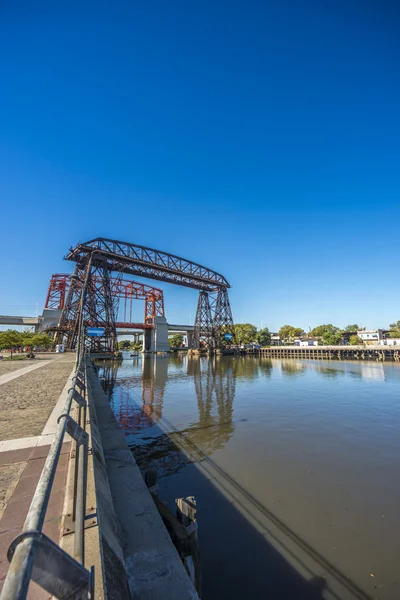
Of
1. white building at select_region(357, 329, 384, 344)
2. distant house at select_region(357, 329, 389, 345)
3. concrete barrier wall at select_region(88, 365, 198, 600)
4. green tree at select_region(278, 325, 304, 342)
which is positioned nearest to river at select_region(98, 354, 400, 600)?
concrete barrier wall at select_region(88, 365, 198, 600)

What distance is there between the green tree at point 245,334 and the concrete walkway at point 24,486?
247 feet

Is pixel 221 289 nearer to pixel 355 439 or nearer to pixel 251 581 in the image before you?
pixel 355 439

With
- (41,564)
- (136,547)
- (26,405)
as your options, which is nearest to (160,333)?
(26,405)

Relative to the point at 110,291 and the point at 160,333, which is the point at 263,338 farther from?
the point at 110,291

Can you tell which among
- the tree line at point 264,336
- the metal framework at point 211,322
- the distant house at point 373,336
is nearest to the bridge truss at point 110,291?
the metal framework at point 211,322

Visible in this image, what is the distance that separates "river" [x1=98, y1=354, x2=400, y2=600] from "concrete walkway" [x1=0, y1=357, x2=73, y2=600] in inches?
95.4

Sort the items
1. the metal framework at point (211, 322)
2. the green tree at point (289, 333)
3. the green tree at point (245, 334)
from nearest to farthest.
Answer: the metal framework at point (211, 322) → the green tree at point (245, 334) → the green tree at point (289, 333)

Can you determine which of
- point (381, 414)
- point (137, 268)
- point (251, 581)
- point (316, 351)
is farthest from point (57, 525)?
point (316, 351)

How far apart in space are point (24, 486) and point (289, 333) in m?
103

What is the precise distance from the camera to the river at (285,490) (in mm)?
3662

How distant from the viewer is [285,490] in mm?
5566

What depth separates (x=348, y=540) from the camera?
422 centimetres

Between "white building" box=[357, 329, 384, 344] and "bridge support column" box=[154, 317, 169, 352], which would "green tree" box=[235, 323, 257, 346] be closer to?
"bridge support column" box=[154, 317, 169, 352]

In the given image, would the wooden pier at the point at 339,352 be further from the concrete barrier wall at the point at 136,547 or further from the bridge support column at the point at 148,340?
the concrete barrier wall at the point at 136,547
